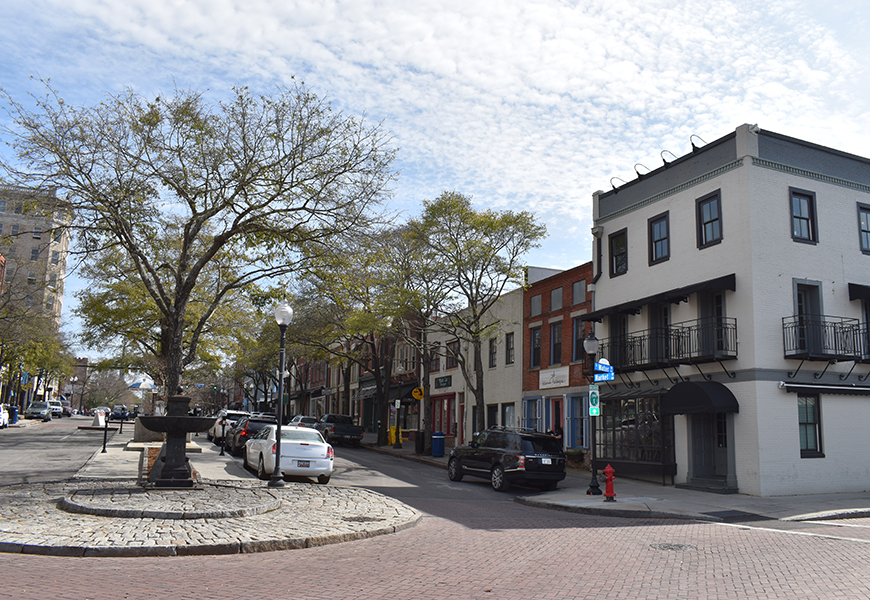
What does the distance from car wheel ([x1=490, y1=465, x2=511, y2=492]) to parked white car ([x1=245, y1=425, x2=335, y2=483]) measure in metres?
4.66

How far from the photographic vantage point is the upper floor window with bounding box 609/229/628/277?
82.4 feet

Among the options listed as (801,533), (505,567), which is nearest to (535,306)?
(801,533)

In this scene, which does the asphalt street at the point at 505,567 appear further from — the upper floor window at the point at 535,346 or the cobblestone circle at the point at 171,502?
the upper floor window at the point at 535,346

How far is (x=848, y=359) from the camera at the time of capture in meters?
19.4

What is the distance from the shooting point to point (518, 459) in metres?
19.3

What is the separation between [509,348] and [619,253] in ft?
30.6

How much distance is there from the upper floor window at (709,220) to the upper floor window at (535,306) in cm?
1019

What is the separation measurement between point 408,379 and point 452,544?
36.9 meters

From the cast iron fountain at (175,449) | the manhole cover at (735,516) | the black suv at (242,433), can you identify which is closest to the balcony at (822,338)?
the manhole cover at (735,516)

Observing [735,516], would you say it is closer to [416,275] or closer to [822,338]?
[822,338]

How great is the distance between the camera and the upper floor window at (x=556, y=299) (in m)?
29.3

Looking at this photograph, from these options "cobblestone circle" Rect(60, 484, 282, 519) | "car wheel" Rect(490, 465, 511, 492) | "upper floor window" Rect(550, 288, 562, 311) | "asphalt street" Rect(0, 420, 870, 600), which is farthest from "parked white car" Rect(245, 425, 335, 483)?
"upper floor window" Rect(550, 288, 562, 311)

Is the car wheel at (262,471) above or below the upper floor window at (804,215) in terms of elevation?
below

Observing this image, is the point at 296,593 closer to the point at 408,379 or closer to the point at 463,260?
the point at 463,260
